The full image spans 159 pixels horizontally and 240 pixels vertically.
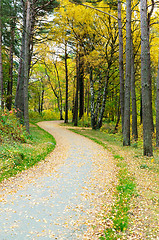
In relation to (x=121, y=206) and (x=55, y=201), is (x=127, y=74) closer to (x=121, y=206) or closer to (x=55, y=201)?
(x=121, y=206)

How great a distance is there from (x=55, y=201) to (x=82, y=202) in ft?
2.04

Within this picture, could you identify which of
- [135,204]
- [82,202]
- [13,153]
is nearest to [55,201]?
[82,202]

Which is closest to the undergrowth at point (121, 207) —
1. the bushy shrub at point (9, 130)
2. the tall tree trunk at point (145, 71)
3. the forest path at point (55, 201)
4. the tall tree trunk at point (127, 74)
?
the forest path at point (55, 201)

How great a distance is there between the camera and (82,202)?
186 inches

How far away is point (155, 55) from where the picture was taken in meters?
17.7

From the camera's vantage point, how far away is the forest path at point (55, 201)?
3.56 metres

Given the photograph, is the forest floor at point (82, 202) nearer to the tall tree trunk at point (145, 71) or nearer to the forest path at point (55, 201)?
the forest path at point (55, 201)

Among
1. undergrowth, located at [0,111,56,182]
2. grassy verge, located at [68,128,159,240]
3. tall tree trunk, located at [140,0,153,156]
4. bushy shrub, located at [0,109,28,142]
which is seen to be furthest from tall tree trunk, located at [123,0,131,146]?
bushy shrub, located at [0,109,28,142]

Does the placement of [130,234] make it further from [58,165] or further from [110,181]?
[58,165]

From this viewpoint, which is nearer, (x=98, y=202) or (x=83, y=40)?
(x=98, y=202)

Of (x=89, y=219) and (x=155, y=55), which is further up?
(x=155, y=55)

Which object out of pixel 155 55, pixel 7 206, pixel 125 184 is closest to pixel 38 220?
pixel 7 206

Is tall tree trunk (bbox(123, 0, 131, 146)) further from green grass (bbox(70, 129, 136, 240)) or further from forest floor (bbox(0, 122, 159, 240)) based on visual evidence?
green grass (bbox(70, 129, 136, 240))

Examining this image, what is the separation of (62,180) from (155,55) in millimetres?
15384
